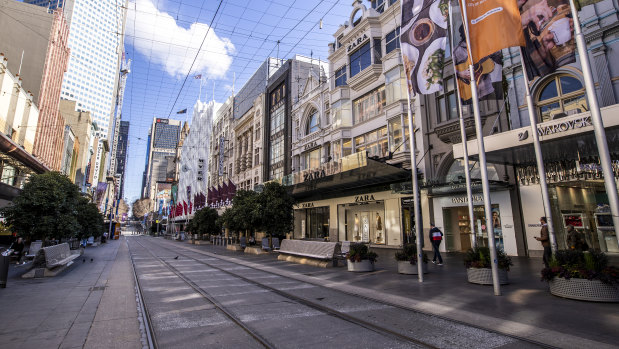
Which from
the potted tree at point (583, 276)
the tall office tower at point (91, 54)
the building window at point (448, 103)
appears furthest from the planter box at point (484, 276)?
the tall office tower at point (91, 54)

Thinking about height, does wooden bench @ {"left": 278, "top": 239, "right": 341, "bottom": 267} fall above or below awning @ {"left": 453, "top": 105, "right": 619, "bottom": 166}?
below

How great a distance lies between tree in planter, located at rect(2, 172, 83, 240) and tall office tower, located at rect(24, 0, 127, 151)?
126 metres

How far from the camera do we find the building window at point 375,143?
2495 cm

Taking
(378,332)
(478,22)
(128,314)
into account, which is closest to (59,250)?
(128,314)

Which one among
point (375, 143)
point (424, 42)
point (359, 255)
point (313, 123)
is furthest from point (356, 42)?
point (359, 255)

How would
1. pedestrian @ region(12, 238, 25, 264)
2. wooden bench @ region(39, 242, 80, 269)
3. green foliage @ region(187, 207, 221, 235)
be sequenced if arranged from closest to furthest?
wooden bench @ region(39, 242, 80, 269) < pedestrian @ region(12, 238, 25, 264) < green foliage @ region(187, 207, 221, 235)

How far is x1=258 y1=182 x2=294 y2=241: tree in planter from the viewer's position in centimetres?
2189

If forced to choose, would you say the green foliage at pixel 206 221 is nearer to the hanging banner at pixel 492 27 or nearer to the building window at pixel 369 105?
the building window at pixel 369 105

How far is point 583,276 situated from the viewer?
696cm

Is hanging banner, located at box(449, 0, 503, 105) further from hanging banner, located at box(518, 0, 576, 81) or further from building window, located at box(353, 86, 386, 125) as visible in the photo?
building window, located at box(353, 86, 386, 125)

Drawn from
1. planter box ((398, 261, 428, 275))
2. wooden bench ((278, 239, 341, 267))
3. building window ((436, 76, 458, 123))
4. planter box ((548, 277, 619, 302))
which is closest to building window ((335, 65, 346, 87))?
building window ((436, 76, 458, 123))

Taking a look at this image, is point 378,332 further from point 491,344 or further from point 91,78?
point 91,78

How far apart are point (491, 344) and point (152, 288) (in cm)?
935

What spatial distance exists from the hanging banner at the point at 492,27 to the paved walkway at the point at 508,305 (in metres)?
6.66
